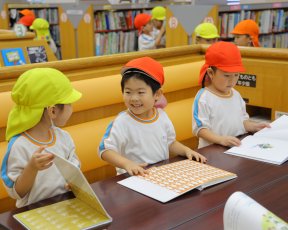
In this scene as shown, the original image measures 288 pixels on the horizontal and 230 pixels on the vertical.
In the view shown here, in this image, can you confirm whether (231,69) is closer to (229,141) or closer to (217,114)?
(217,114)

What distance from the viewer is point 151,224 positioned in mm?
1302

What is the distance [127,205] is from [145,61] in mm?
721

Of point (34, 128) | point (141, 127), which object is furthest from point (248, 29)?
point (34, 128)

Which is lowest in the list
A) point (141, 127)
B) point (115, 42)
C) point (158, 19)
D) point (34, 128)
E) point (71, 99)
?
point (115, 42)

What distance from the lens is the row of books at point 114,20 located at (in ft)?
25.5

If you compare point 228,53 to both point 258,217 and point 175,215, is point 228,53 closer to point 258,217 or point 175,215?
point 175,215

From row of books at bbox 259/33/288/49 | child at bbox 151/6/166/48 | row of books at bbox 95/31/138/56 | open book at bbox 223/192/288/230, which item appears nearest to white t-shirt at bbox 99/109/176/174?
open book at bbox 223/192/288/230

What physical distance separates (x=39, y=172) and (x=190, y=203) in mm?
616

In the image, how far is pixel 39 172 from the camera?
1.64 meters

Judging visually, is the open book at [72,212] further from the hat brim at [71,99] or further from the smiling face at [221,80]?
the smiling face at [221,80]

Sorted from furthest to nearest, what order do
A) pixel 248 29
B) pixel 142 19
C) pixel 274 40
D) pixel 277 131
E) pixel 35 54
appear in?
pixel 274 40 → pixel 142 19 → pixel 35 54 → pixel 248 29 → pixel 277 131

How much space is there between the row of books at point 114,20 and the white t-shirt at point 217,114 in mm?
5727

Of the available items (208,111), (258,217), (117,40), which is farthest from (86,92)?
(117,40)

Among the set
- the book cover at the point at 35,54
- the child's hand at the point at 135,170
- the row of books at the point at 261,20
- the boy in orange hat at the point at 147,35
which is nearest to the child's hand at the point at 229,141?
the child's hand at the point at 135,170
